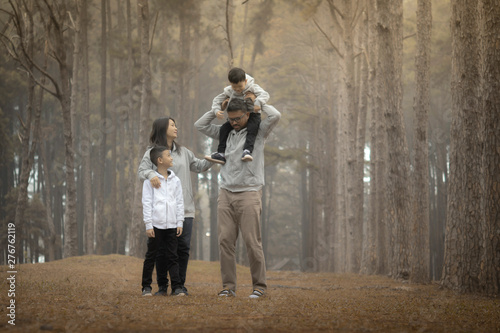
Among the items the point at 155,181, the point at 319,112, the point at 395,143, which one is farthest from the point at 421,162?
the point at 319,112

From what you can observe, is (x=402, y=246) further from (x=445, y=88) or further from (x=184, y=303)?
(x=445, y=88)

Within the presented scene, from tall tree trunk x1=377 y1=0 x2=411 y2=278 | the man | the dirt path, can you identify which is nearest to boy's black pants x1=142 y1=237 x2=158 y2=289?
the dirt path

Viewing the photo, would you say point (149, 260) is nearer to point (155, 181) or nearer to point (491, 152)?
point (155, 181)

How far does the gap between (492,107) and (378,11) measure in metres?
4.83

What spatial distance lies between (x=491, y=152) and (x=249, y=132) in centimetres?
279

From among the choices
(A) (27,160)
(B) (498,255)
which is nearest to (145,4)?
(A) (27,160)

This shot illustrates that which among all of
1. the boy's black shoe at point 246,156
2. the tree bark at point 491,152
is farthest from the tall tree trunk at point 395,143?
the boy's black shoe at point 246,156

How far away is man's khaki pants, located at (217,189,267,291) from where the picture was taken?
204 inches

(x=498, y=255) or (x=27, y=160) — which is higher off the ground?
(x=27, y=160)

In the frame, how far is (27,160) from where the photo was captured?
47.8 ft

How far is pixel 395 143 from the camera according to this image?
32.6 feet

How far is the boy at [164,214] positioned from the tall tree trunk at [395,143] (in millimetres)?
5665

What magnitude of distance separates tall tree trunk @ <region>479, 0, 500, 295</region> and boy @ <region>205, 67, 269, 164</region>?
2.60m

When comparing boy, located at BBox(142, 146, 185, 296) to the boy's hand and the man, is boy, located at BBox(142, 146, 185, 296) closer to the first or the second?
the boy's hand
